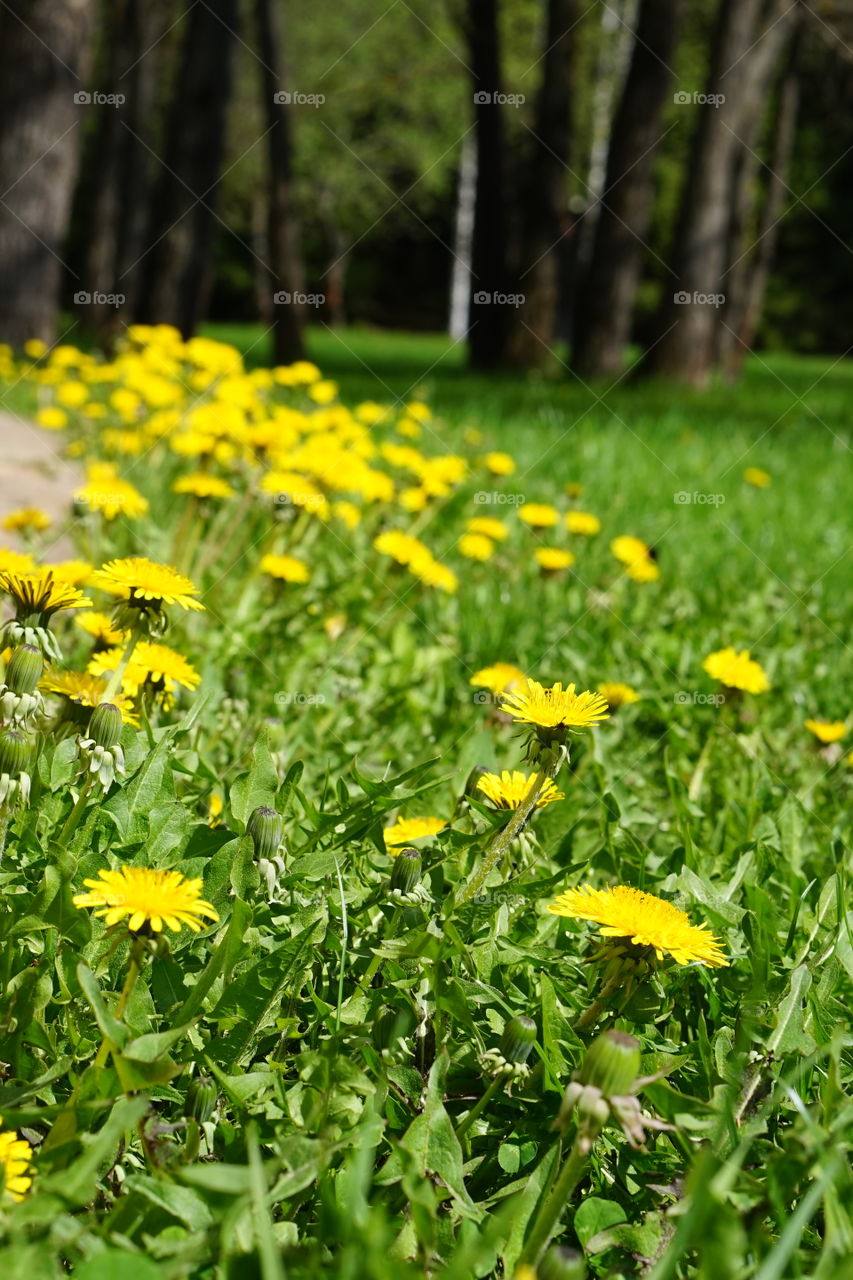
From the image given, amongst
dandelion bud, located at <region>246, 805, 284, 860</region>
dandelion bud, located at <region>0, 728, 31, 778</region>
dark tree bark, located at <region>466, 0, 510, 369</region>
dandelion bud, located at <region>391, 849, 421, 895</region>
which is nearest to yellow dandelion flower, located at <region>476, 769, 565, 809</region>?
dandelion bud, located at <region>391, 849, 421, 895</region>

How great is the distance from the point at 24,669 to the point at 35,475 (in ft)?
11.4

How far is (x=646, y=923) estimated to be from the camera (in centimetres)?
104

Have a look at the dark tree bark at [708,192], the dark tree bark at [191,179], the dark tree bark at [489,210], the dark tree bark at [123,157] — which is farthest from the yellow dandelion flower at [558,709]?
the dark tree bark at [123,157]

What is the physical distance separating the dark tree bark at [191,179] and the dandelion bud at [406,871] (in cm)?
773

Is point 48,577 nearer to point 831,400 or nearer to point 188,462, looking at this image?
point 188,462

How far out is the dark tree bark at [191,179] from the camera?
8.32m

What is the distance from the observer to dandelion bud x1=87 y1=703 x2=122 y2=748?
1202mm

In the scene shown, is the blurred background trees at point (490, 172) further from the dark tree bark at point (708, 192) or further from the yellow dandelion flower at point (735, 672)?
the yellow dandelion flower at point (735, 672)

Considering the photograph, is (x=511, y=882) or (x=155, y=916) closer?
(x=155, y=916)

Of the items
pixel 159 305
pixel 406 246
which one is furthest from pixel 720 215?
pixel 406 246

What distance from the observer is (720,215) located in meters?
9.13

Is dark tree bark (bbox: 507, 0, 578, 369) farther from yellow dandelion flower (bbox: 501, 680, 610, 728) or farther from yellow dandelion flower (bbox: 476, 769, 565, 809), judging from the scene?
yellow dandelion flower (bbox: 501, 680, 610, 728)

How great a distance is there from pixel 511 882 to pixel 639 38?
915 cm

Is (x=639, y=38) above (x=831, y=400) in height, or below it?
above
